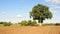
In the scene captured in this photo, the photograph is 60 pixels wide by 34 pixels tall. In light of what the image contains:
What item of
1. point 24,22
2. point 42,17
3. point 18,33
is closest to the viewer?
point 18,33

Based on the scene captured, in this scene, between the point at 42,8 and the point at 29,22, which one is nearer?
the point at 29,22

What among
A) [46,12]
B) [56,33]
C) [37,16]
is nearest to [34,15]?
[37,16]

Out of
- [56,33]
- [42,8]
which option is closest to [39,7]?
[42,8]

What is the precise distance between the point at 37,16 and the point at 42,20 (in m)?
2.65

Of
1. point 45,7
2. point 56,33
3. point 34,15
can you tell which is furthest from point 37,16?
point 56,33

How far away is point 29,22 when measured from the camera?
39688 mm

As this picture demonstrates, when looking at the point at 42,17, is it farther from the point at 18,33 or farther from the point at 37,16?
the point at 18,33

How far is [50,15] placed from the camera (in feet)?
179

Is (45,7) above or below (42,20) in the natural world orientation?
above

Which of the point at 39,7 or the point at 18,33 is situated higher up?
the point at 39,7

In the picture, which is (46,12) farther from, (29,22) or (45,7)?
(29,22)

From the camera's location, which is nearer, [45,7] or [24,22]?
[24,22]

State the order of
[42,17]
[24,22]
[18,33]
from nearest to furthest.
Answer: [18,33] < [24,22] < [42,17]

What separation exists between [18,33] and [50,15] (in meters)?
43.4
